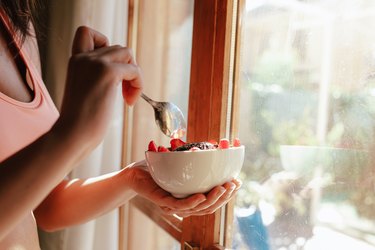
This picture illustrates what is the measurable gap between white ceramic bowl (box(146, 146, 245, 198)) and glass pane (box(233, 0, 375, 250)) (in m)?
0.18

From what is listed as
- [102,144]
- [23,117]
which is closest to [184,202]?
[23,117]

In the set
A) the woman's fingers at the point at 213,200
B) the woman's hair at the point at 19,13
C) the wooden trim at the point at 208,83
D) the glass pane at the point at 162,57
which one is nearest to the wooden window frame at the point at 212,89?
the wooden trim at the point at 208,83

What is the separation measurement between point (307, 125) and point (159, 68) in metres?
0.64

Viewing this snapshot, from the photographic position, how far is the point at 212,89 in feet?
2.81

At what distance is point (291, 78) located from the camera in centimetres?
73

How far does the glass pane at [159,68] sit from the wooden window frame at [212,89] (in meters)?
0.15

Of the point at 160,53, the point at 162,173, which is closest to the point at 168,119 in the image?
the point at 162,173

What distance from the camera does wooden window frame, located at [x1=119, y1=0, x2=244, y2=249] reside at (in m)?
0.83

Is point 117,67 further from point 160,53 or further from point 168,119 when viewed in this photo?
point 160,53

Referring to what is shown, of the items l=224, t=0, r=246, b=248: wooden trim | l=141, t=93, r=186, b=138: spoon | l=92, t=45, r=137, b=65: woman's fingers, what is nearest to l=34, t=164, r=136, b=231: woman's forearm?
l=141, t=93, r=186, b=138: spoon

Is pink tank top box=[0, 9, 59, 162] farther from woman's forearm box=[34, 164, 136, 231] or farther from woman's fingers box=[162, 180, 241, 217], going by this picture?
woman's fingers box=[162, 180, 241, 217]

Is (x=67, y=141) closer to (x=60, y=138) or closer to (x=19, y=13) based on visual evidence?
(x=60, y=138)

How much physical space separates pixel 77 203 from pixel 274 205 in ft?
1.43

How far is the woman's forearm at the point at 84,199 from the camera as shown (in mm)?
785
